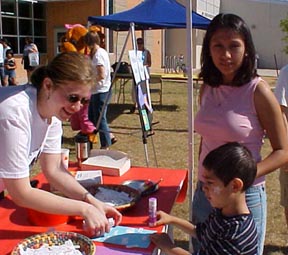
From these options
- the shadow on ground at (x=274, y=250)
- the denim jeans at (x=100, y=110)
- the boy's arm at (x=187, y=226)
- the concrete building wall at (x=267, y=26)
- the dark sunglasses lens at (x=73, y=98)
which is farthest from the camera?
the concrete building wall at (x=267, y=26)

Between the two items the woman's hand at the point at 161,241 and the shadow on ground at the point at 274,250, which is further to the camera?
the shadow on ground at the point at 274,250

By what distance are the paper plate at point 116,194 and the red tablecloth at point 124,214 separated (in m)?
0.04

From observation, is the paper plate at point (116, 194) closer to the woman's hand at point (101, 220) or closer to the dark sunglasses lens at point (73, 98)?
the woman's hand at point (101, 220)

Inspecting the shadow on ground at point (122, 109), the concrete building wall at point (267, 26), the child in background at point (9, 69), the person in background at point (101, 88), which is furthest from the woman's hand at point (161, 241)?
the concrete building wall at point (267, 26)

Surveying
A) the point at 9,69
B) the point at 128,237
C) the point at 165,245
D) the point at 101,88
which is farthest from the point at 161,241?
the point at 9,69

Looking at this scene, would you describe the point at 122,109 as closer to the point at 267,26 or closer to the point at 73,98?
the point at 73,98

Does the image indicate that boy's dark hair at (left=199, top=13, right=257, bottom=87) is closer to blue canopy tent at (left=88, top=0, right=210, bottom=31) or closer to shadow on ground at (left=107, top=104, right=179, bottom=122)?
blue canopy tent at (left=88, top=0, right=210, bottom=31)

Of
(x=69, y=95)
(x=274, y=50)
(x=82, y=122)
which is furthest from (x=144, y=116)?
(x=274, y=50)

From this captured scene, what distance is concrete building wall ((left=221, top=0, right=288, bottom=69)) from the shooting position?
2533 cm

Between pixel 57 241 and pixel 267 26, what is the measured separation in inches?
1027

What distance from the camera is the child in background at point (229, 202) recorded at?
1399 mm

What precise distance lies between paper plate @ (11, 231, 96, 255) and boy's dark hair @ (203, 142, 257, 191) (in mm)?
469

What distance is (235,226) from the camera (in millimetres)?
1407

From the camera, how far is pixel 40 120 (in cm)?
156
